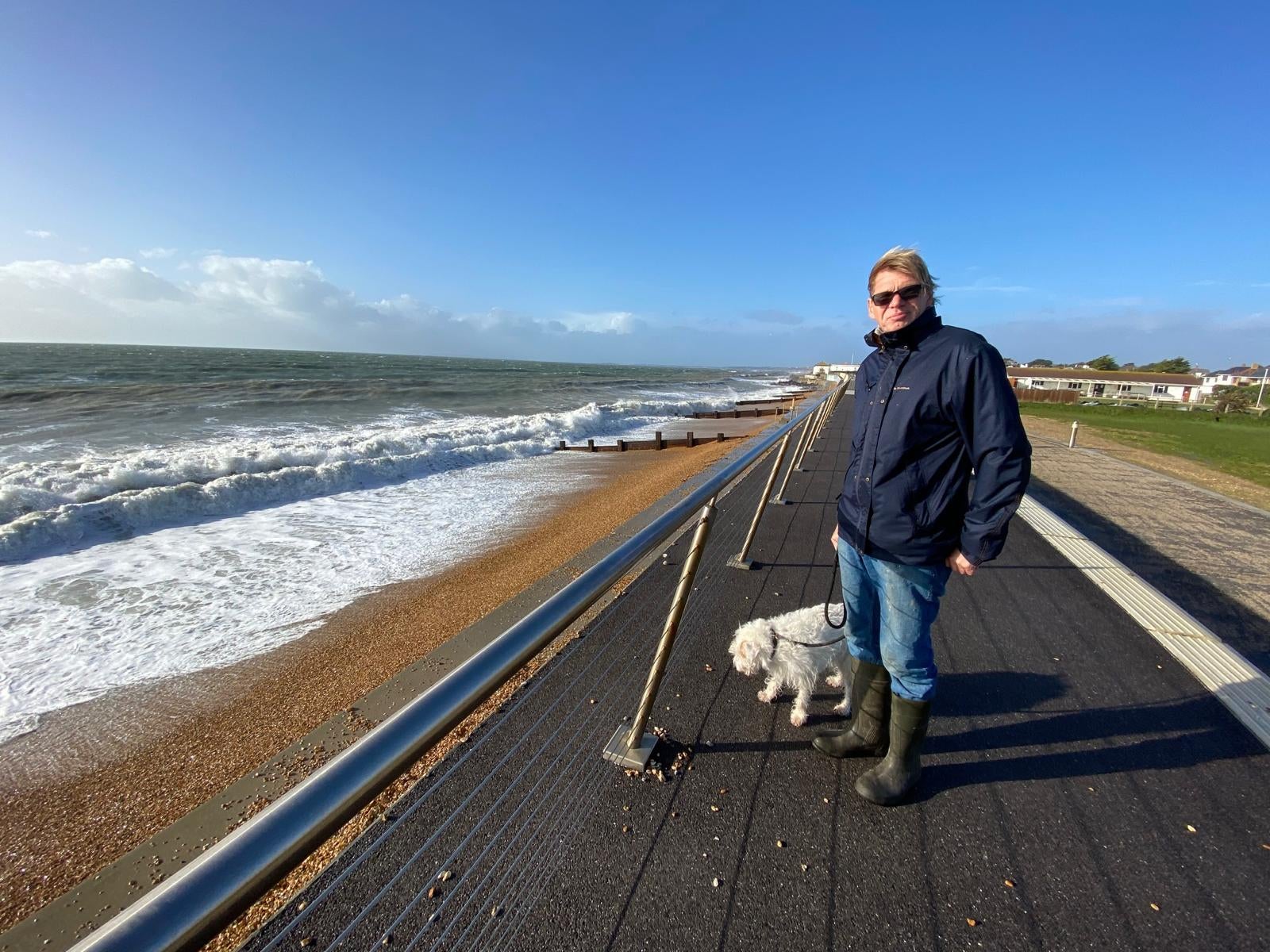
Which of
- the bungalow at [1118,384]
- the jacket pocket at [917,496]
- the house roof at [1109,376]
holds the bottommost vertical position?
the jacket pocket at [917,496]

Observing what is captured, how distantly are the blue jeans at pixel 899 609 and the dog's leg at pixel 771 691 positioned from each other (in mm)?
602

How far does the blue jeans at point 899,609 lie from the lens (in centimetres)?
195

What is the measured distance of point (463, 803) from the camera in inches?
82.6

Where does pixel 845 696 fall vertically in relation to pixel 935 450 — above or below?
below

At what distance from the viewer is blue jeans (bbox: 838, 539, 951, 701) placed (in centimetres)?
195

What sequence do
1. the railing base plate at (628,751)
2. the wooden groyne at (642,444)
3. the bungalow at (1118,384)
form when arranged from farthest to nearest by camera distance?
the bungalow at (1118,384), the wooden groyne at (642,444), the railing base plate at (628,751)

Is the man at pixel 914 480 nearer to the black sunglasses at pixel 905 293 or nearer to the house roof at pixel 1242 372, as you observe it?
the black sunglasses at pixel 905 293

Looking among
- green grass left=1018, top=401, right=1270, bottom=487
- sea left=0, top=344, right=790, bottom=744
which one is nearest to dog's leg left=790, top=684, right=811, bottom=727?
sea left=0, top=344, right=790, bottom=744

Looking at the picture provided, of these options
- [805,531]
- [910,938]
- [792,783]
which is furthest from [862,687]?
[805,531]

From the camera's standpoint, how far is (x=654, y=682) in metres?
2.23

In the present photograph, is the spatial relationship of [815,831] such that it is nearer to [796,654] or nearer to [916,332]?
[796,654]

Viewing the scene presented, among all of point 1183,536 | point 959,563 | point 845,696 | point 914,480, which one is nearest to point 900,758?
point 845,696

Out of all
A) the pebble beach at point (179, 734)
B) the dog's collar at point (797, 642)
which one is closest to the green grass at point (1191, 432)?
the dog's collar at point (797, 642)

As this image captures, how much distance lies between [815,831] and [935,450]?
1.44 meters
